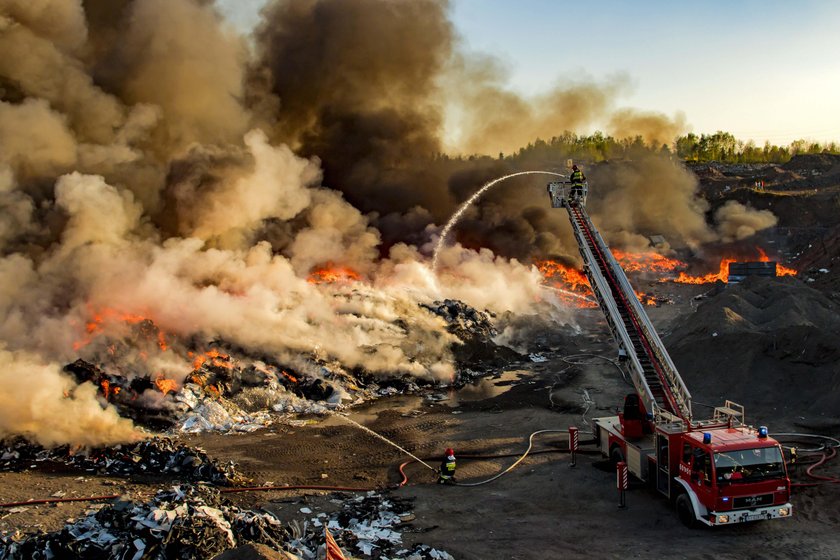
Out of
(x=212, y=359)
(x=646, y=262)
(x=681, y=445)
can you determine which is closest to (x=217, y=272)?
(x=212, y=359)

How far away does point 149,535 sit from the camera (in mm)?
8398

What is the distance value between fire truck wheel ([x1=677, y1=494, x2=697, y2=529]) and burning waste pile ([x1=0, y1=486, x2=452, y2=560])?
4127 millimetres

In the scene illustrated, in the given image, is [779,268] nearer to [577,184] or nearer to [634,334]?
[577,184]

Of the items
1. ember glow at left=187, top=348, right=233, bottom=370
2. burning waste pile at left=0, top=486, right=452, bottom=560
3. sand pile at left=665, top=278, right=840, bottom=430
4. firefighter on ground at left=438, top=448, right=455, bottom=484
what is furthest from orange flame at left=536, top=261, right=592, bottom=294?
burning waste pile at left=0, top=486, right=452, bottom=560

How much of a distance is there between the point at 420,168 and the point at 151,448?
26840 millimetres

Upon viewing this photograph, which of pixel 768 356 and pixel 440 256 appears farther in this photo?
pixel 440 256

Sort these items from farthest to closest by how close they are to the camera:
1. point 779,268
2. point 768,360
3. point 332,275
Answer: point 779,268, point 332,275, point 768,360

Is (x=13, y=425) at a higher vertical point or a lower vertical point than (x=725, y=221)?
lower

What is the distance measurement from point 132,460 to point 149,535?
5.70 metres

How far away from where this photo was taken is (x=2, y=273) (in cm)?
1869

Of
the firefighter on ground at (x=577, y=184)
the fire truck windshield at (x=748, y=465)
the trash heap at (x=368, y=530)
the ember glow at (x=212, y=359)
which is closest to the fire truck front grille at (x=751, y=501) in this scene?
the fire truck windshield at (x=748, y=465)

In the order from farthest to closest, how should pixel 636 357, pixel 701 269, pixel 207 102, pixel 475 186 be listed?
pixel 701 269 → pixel 475 186 → pixel 207 102 → pixel 636 357

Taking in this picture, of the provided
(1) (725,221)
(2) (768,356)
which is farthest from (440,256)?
(1) (725,221)

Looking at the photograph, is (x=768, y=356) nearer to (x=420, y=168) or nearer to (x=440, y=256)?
(x=440, y=256)
